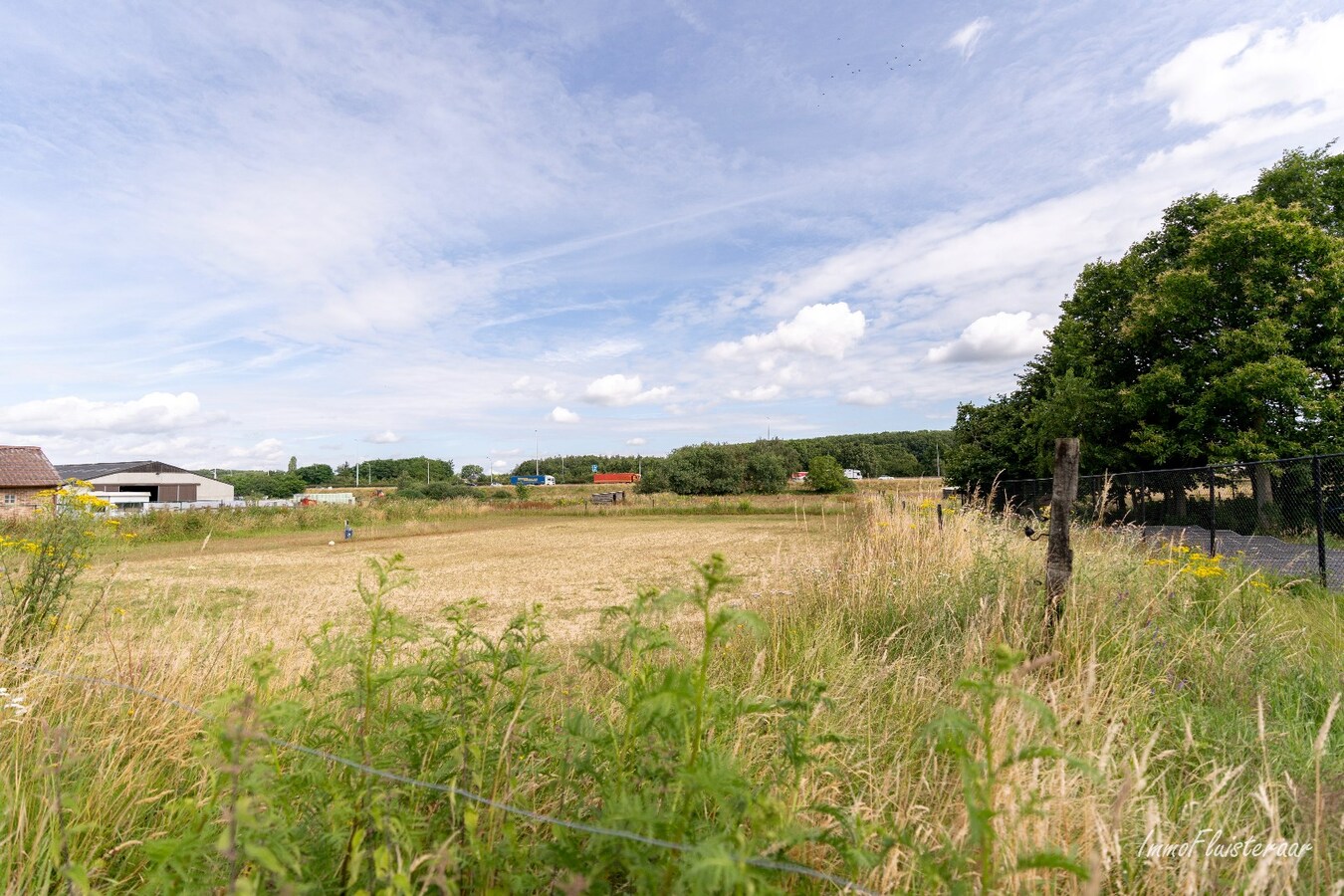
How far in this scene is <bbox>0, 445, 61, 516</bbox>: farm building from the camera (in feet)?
109

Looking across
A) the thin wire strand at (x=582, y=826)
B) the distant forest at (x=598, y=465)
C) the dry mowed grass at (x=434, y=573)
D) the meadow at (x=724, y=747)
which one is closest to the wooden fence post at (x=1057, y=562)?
the meadow at (x=724, y=747)

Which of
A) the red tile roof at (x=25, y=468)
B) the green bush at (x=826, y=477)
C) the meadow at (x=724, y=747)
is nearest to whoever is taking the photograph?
the meadow at (x=724, y=747)

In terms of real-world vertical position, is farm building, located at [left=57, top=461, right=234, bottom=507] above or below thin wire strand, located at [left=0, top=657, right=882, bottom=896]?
above

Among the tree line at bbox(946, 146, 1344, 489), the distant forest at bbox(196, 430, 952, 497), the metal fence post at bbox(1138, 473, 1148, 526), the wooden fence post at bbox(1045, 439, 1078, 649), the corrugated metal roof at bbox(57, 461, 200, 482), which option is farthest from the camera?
the distant forest at bbox(196, 430, 952, 497)

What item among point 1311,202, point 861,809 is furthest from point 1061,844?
point 1311,202

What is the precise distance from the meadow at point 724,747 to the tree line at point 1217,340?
584 inches

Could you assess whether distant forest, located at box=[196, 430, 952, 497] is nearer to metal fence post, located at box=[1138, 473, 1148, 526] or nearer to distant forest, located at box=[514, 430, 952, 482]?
distant forest, located at box=[514, 430, 952, 482]

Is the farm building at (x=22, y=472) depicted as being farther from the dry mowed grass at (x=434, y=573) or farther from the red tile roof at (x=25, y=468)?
the dry mowed grass at (x=434, y=573)

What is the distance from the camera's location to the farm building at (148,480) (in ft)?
190

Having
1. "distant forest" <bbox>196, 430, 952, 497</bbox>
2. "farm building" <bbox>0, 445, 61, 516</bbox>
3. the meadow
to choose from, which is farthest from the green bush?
the meadow

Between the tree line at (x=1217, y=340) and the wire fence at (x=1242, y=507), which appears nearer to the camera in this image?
the wire fence at (x=1242, y=507)

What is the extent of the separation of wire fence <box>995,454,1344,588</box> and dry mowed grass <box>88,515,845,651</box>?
6.24 meters

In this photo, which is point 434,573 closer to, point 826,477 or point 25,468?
point 25,468

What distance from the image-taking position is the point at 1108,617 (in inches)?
163
